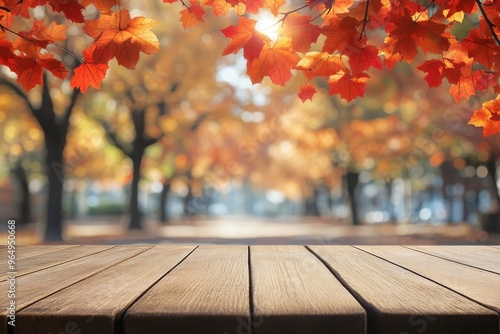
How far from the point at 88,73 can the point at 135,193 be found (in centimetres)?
1915

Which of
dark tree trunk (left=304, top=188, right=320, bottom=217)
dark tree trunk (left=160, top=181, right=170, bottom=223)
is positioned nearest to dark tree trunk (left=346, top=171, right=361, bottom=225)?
dark tree trunk (left=160, top=181, right=170, bottom=223)

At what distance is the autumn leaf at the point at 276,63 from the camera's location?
2377 mm

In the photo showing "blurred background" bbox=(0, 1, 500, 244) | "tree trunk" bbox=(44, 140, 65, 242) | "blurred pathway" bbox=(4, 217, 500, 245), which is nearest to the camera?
"tree trunk" bbox=(44, 140, 65, 242)

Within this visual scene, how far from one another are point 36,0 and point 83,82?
1.71 feet

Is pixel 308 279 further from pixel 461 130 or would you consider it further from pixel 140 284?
pixel 461 130

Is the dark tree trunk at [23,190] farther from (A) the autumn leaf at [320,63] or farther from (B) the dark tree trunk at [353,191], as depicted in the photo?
(A) the autumn leaf at [320,63]

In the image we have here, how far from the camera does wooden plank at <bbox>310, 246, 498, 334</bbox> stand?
4.55 feet

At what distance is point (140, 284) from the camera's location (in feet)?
5.87

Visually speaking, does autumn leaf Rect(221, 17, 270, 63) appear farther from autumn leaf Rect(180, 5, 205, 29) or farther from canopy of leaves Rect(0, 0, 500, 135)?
autumn leaf Rect(180, 5, 205, 29)

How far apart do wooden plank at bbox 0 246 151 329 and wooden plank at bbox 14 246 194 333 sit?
0.04 m

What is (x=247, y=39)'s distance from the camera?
7.54 feet

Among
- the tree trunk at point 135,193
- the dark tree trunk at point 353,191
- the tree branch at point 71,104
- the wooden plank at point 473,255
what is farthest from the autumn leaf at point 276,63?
the dark tree trunk at point 353,191

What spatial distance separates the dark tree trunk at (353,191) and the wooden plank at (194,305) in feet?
85.3

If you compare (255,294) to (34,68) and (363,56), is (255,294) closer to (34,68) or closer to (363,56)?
(363,56)
